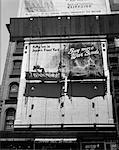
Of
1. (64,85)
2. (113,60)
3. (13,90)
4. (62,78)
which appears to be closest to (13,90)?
(13,90)

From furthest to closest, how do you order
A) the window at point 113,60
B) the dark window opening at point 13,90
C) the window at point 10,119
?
the window at point 113,60 < the dark window opening at point 13,90 < the window at point 10,119

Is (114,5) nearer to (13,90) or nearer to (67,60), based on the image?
(67,60)

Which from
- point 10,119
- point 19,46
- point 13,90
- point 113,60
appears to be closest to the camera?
point 10,119

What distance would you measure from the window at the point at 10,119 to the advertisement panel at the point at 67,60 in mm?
4641

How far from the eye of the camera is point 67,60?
107ft

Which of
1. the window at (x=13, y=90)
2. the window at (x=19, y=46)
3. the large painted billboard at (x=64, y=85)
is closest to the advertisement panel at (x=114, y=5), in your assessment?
the large painted billboard at (x=64, y=85)

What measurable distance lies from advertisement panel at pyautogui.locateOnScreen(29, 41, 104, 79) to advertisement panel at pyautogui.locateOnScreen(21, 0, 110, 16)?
5933mm

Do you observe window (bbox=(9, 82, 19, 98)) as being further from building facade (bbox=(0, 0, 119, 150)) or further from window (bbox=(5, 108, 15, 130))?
window (bbox=(5, 108, 15, 130))

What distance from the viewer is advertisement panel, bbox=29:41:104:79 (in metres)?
31.3

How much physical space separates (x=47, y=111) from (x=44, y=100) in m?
1.42

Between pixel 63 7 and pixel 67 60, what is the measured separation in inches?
385

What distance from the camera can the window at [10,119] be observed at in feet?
97.5

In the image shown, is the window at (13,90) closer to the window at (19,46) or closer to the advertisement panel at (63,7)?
the window at (19,46)

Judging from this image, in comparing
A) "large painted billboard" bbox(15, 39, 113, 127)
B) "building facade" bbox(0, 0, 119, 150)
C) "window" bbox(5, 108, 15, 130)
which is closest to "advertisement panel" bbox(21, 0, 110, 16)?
"building facade" bbox(0, 0, 119, 150)
